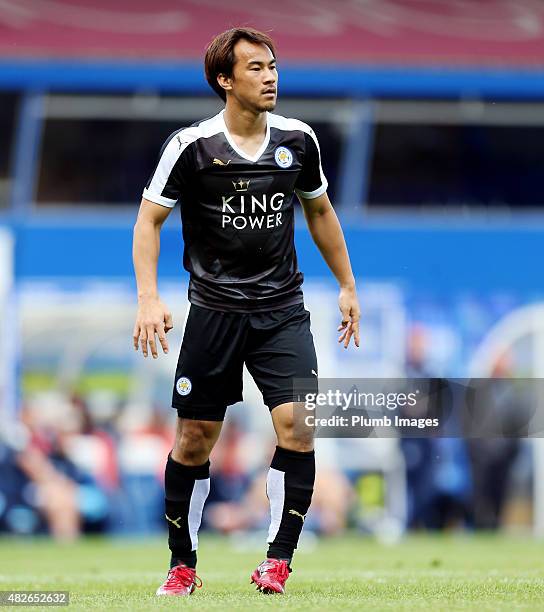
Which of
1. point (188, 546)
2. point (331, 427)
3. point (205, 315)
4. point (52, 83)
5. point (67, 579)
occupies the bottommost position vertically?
point (67, 579)

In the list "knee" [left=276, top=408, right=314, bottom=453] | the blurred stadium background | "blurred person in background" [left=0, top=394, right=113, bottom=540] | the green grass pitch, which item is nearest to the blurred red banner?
the blurred stadium background

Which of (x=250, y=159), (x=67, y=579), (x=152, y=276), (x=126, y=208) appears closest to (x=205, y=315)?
(x=152, y=276)

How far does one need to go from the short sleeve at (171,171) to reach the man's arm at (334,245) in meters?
0.63

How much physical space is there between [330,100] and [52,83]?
11.1 feet

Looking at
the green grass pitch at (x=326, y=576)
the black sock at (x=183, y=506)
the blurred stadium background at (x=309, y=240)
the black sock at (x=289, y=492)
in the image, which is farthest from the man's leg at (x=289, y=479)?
the blurred stadium background at (x=309, y=240)

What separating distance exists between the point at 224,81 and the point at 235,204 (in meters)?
0.56

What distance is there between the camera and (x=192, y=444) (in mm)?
6426

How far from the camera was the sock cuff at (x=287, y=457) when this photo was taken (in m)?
6.35

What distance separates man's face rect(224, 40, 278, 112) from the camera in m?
6.29

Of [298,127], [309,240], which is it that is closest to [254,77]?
[298,127]

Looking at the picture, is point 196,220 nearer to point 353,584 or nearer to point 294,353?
point 294,353

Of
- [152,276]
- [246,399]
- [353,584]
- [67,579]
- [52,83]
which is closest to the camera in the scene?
[152,276]

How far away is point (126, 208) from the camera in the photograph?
690 inches

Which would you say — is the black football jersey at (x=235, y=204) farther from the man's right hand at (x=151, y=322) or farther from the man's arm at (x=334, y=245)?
the man's right hand at (x=151, y=322)
